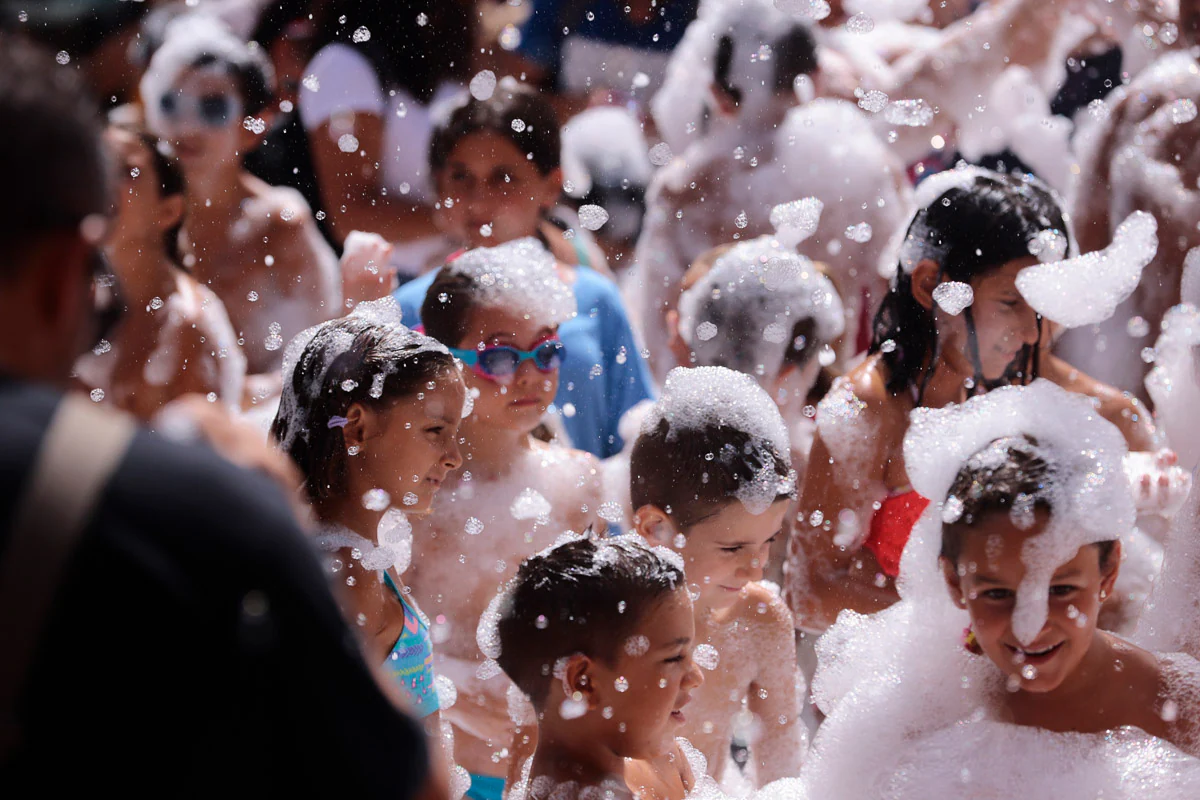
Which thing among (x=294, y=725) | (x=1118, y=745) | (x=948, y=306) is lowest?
(x=1118, y=745)

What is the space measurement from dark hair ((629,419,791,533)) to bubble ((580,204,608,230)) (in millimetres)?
2212

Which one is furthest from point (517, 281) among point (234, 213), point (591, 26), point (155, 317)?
point (591, 26)

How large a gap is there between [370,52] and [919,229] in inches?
102

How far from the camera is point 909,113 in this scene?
4332 millimetres

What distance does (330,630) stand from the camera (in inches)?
38.8

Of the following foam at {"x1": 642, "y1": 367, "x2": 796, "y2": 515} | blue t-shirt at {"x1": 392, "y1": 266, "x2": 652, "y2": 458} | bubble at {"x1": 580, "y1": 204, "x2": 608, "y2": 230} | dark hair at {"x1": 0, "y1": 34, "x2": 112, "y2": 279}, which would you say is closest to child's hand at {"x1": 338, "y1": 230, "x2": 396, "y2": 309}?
blue t-shirt at {"x1": 392, "y1": 266, "x2": 652, "y2": 458}

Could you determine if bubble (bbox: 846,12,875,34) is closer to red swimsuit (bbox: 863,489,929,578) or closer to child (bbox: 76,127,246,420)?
child (bbox: 76,127,246,420)

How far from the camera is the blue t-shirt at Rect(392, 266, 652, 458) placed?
3277 millimetres

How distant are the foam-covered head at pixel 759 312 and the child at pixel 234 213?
118cm

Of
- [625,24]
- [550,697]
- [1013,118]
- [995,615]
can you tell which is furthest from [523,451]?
[625,24]

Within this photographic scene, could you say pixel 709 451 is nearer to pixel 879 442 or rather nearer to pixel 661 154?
pixel 879 442

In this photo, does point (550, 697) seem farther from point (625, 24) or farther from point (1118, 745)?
point (625, 24)

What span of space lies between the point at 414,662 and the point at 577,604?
401mm

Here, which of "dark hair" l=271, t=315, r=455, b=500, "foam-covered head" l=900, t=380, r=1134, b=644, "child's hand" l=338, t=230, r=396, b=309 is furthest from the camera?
"child's hand" l=338, t=230, r=396, b=309
